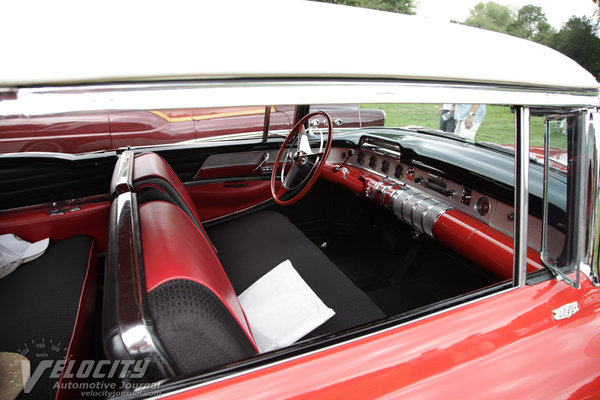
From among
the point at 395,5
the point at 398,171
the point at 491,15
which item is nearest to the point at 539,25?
the point at 491,15

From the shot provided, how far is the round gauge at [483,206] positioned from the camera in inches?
68.6

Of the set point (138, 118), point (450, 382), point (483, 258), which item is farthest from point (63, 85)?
point (138, 118)

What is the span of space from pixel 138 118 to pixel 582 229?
3189 mm

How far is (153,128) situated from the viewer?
297 centimetres

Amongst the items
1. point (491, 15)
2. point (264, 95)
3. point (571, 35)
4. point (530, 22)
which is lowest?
point (264, 95)

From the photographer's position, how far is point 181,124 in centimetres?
289

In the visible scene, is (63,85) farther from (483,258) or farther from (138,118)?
(138,118)

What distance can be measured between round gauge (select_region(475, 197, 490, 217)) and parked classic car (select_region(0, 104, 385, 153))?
1.11 m

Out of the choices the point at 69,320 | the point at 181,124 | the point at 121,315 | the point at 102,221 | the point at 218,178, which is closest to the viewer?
the point at 121,315

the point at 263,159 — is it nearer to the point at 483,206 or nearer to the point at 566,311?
the point at 483,206

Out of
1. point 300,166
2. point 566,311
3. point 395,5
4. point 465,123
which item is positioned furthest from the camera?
point 395,5

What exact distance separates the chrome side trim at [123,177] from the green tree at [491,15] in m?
41.3

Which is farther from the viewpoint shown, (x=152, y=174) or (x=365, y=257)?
(x=365, y=257)

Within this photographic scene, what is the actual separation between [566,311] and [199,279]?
1008 millimetres
